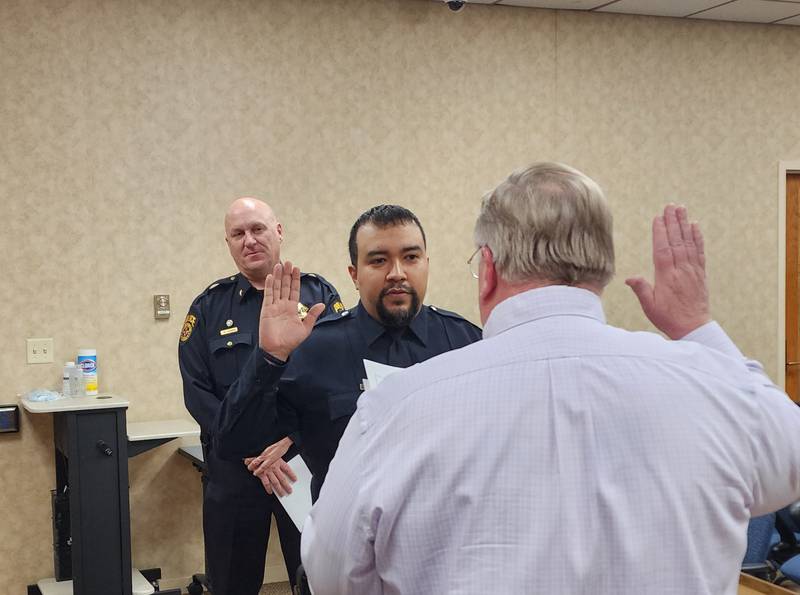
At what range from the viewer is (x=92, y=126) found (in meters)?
4.41

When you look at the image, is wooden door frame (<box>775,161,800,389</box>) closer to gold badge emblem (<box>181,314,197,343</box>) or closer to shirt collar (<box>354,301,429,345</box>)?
gold badge emblem (<box>181,314,197,343</box>)

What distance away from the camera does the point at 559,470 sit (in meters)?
1.05

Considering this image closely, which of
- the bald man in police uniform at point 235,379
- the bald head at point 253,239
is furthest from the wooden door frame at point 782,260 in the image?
the bald head at point 253,239

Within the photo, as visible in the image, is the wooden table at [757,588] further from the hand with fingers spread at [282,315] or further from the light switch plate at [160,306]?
the light switch plate at [160,306]

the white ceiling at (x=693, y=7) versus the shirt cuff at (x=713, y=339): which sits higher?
Answer: the white ceiling at (x=693, y=7)

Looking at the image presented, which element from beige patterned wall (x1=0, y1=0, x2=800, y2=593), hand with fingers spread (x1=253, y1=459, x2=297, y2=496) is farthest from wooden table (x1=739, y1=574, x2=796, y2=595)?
beige patterned wall (x1=0, y1=0, x2=800, y2=593)

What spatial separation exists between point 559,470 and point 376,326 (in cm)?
114

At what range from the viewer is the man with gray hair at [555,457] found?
1.04 meters

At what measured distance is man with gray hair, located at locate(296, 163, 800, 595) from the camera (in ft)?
3.42

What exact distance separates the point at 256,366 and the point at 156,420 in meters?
2.81

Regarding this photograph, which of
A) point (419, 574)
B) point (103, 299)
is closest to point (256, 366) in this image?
point (419, 574)

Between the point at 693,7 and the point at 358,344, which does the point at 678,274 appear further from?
the point at 693,7

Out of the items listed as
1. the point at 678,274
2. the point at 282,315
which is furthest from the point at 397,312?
the point at 678,274

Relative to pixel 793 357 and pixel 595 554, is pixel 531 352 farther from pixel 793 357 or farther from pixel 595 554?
pixel 793 357
